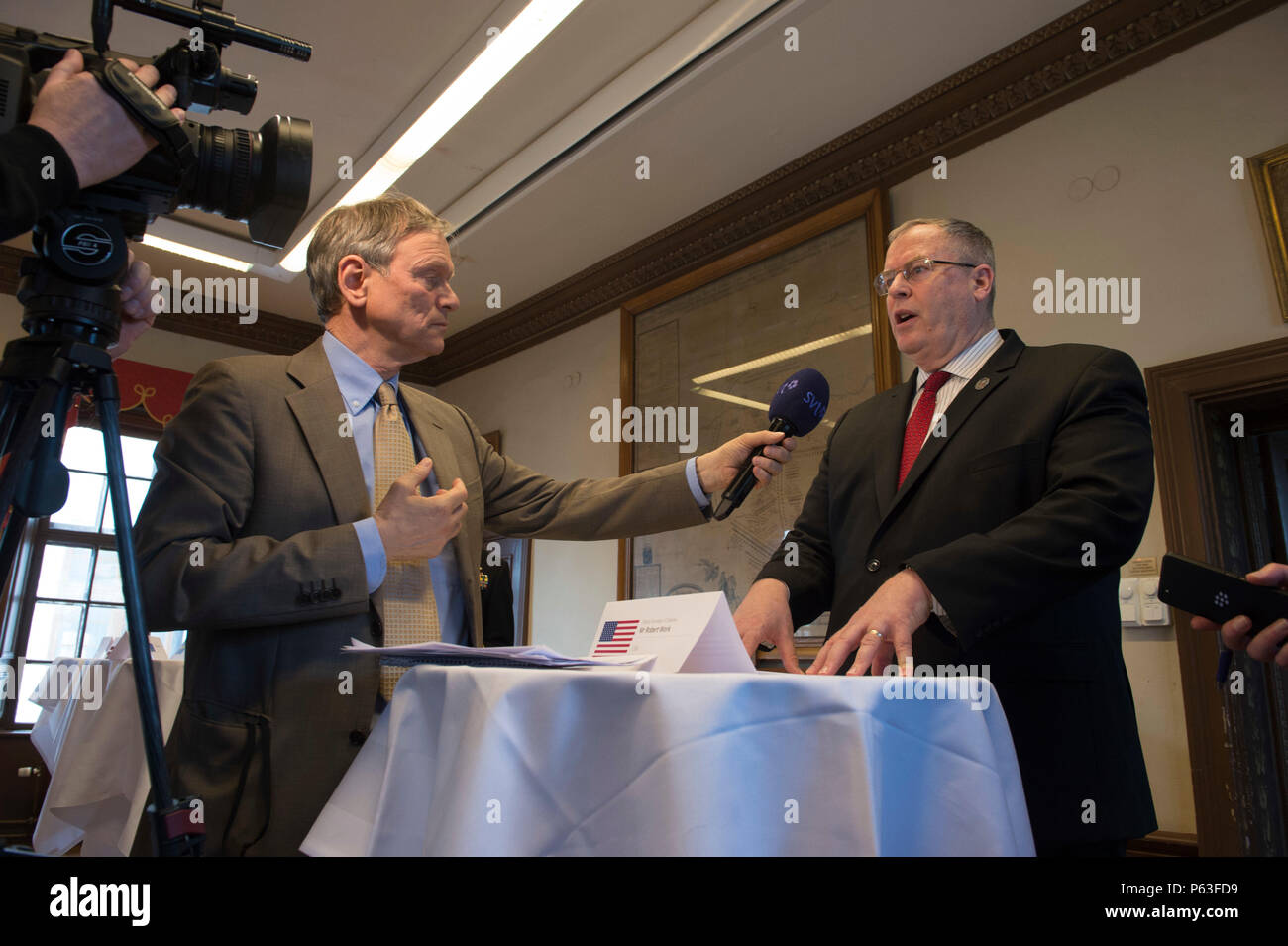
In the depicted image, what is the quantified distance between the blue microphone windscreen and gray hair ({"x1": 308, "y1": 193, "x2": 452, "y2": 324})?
0.92 meters

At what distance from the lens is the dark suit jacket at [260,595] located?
55.1 inches

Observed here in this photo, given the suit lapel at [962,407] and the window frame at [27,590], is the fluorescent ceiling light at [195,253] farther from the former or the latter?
the suit lapel at [962,407]

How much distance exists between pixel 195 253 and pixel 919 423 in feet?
18.9

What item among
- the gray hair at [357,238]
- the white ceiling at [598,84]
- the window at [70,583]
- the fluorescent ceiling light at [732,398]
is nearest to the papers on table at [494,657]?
the gray hair at [357,238]

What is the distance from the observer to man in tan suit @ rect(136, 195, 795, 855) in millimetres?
1405

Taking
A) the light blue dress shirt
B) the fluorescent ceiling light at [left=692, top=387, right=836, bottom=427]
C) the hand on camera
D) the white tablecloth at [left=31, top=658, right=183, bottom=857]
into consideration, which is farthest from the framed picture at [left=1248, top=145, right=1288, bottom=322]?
the white tablecloth at [left=31, top=658, right=183, bottom=857]

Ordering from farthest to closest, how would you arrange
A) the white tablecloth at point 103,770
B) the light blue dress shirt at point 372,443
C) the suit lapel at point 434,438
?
the white tablecloth at point 103,770
the suit lapel at point 434,438
the light blue dress shirt at point 372,443

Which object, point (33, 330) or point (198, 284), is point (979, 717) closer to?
point (33, 330)

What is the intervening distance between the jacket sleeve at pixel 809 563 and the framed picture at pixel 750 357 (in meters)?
2.23

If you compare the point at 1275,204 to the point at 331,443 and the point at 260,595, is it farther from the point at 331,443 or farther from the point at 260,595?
the point at 260,595

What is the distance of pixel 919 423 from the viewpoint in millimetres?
1957

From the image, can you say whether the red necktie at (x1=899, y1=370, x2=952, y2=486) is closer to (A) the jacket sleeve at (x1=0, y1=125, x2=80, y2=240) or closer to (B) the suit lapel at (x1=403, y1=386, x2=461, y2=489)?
(B) the suit lapel at (x1=403, y1=386, x2=461, y2=489)

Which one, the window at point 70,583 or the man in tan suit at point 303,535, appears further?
the window at point 70,583

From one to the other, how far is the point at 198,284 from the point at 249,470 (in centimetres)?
613
